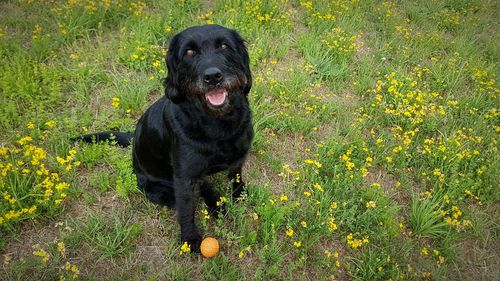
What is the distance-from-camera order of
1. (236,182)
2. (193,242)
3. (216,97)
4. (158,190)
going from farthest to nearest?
(236,182) → (158,190) → (193,242) → (216,97)

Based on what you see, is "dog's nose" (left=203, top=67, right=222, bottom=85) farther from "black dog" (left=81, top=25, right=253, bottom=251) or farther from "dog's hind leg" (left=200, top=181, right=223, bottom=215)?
"dog's hind leg" (left=200, top=181, right=223, bottom=215)

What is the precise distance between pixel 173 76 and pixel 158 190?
43.9 inches

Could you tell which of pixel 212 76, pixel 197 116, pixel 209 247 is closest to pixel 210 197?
pixel 209 247

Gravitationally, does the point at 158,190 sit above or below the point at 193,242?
above

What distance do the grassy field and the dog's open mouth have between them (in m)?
0.98

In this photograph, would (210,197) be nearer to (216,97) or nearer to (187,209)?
(187,209)

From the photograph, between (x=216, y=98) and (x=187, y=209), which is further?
(x=187, y=209)

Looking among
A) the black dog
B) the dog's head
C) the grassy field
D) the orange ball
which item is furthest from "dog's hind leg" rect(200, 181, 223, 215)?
the dog's head

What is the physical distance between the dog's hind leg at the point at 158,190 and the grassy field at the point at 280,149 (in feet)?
0.30

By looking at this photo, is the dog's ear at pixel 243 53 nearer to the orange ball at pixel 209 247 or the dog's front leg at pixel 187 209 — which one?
the dog's front leg at pixel 187 209

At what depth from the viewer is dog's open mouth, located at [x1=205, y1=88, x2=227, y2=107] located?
2.37 meters

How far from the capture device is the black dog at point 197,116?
2.38 m

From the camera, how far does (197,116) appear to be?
8.21 feet

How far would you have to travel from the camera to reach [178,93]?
8.02 feet
